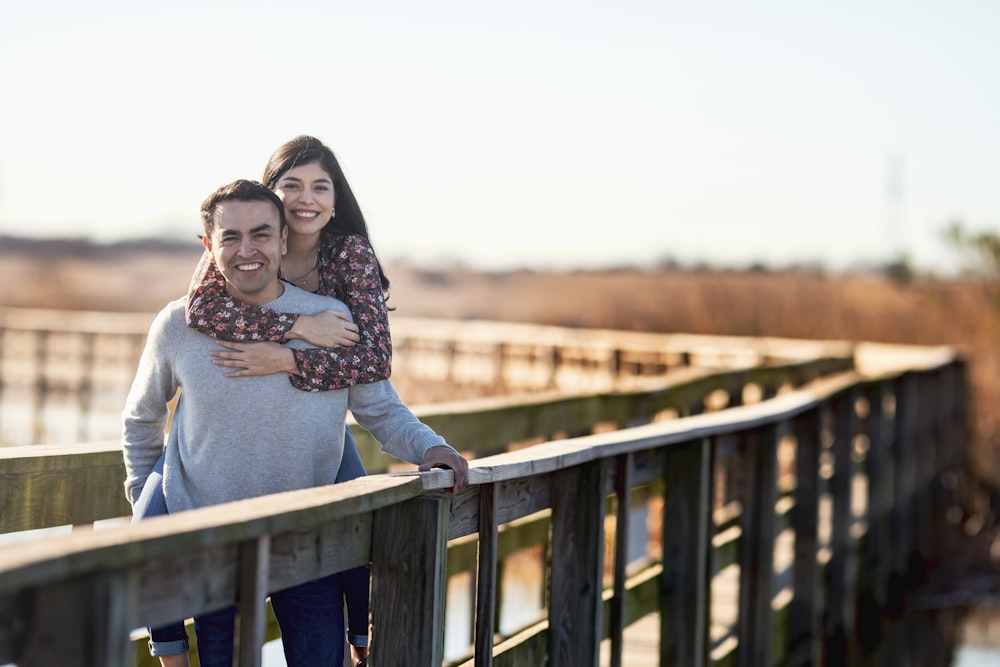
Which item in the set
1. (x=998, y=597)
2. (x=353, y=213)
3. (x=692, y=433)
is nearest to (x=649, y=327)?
(x=998, y=597)

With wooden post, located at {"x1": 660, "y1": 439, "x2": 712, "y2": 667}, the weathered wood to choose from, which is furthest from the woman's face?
wooden post, located at {"x1": 660, "y1": 439, "x2": 712, "y2": 667}

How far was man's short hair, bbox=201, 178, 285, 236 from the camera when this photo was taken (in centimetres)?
254

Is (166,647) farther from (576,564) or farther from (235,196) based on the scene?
(576,564)

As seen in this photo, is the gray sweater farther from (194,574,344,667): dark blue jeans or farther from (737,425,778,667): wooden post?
(737,425,778,667): wooden post

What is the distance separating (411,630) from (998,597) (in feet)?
24.9

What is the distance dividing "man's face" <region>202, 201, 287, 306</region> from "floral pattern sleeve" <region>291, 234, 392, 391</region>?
182 mm

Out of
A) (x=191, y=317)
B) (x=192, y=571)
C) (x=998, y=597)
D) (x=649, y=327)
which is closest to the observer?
(x=192, y=571)

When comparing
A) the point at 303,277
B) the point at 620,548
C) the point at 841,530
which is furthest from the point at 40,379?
the point at 303,277

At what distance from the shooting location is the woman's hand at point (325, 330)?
259 cm

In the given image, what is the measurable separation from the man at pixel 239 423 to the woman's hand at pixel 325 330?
1.1 inches

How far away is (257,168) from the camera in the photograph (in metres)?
2.80

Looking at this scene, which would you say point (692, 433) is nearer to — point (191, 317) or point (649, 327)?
point (191, 317)

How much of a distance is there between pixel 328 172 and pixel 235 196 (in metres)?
0.29

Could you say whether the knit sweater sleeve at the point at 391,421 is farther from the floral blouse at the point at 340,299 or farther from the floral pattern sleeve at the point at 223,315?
the floral pattern sleeve at the point at 223,315
